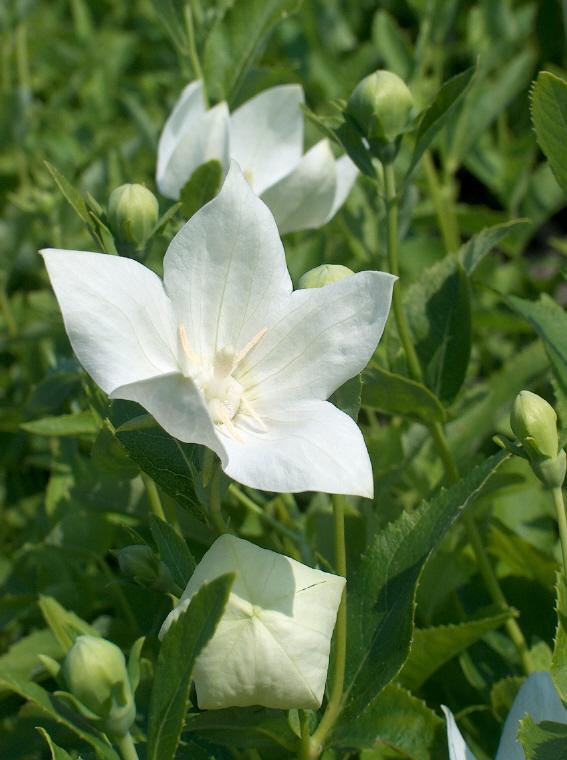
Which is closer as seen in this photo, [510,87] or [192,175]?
[192,175]

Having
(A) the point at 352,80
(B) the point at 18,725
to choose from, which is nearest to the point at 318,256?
(A) the point at 352,80

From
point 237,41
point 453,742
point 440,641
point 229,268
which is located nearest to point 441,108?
point 229,268

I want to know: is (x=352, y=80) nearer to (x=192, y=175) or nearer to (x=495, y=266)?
(x=495, y=266)

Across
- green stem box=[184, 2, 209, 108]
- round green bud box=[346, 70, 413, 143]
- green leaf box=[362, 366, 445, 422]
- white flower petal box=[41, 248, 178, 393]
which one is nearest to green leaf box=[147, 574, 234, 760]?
white flower petal box=[41, 248, 178, 393]

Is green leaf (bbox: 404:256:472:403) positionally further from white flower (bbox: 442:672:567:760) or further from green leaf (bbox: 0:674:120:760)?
green leaf (bbox: 0:674:120:760)

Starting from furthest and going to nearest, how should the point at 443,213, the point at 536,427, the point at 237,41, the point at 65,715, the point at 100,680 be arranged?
1. the point at 443,213
2. the point at 237,41
3. the point at 536,427
4. the point at 65,715
5. the point at 100,680

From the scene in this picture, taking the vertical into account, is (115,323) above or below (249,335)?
above

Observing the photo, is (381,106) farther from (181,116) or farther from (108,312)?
(108,312)
